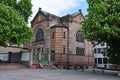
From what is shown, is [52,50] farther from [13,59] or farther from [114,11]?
[114,11]

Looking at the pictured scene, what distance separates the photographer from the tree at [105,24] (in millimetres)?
19562

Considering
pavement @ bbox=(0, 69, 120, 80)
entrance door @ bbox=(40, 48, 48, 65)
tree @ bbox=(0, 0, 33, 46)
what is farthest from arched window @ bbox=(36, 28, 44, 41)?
pavement @ bbox=(0, 69, 120, 80)

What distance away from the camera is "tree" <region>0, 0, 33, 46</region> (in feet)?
80.2

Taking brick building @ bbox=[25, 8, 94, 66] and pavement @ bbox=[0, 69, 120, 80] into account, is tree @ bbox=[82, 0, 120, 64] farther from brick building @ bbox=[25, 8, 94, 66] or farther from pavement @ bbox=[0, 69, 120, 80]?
brick building @ bbox=[25, 8, 94, 66]

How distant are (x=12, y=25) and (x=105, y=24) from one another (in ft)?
37.0

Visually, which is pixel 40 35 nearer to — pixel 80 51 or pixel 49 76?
pixel 80 51

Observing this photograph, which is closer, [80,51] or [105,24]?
[105,24]

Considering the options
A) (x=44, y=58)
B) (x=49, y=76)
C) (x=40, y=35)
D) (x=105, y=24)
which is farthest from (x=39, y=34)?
(x=49, y=76)

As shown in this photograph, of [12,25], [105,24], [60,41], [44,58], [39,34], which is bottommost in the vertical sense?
[44,58]

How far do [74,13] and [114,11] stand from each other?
2198 cm

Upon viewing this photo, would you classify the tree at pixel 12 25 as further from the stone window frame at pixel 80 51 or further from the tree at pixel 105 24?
the stone window frame at pixel 80 51

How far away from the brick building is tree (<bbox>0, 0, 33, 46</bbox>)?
7797 millimetres

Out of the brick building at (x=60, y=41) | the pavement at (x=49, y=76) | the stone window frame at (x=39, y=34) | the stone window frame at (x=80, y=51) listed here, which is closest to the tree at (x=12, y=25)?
the pavement at (x=49, y=76)

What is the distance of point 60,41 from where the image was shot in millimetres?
37406
